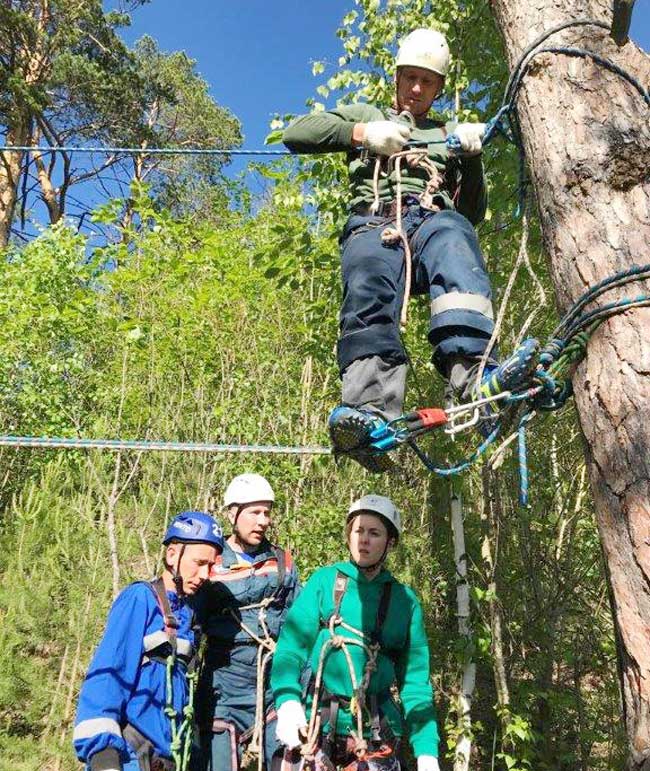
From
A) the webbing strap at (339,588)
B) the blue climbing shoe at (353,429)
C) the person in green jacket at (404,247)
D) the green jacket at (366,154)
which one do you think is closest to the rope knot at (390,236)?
the person in green jacket at (404,247)

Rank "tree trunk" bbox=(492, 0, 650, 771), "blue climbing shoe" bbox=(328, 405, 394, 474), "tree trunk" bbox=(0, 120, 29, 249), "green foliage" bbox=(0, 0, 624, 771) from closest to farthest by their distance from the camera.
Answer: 1. "tree trunk" bbox=(492, 0, 650, 771)
2. "blue climbing shoe" bbox=(328, 405, 394, 474)
3. "green foliage" bbox=(0, 0, 624, 771)
4. "tree trunk" bbox=(0, 120, 29, 249)

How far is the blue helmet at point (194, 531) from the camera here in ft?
9.07

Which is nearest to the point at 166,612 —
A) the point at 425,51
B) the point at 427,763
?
the point at 427,763

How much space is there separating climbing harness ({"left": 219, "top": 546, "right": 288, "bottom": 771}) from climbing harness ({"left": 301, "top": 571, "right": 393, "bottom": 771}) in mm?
327

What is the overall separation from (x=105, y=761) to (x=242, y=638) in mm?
912

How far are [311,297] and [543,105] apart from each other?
361 cm

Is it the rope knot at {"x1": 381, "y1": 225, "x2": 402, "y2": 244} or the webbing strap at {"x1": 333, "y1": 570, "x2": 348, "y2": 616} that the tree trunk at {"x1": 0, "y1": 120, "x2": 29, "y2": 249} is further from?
the rope knot at {"x1": 381, "y1": 225, "x2": 402, "y2": 244}

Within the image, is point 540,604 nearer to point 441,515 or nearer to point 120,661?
point 441,515

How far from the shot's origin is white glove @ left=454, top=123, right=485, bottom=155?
250cm

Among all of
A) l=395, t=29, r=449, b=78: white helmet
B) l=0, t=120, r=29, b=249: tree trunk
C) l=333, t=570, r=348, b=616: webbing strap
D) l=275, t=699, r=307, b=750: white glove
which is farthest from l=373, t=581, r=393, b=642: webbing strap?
l=0, t=120, r=29, b=249: tree trunk

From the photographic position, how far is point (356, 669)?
8.79 feet

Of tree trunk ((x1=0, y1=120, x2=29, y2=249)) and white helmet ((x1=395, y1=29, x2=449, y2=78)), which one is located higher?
tree trunk ((x1=0, y1=120, x2=29, y2=249))

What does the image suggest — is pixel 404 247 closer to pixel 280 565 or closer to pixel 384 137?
pixel 384 137

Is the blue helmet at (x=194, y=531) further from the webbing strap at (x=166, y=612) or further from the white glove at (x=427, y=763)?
the white glove at (x=427, y=763)
